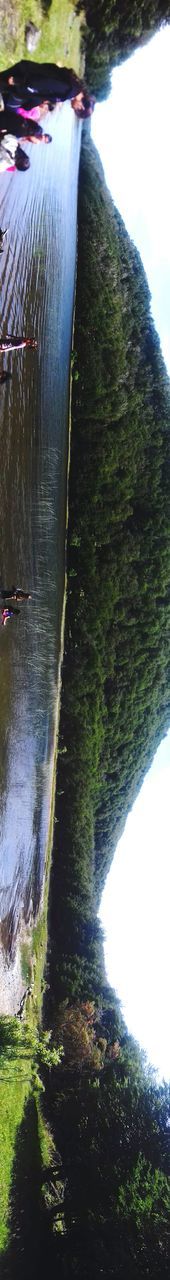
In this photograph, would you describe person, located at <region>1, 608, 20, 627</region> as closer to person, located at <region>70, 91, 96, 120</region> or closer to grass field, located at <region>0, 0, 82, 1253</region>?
grass field, located at <region>0, 0, 82, 1253</region>

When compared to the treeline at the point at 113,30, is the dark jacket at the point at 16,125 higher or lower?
lower

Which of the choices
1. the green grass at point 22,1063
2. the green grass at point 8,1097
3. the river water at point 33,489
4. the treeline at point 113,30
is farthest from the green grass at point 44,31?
the green grass at point 8,1097

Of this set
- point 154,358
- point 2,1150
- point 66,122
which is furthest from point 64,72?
point 2,1150

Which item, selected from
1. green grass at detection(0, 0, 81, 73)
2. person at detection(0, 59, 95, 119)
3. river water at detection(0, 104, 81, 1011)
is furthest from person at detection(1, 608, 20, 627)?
green grass at detection(0, 0, 81, 73)

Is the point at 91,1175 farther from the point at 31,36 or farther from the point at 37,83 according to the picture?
the point at 31,36

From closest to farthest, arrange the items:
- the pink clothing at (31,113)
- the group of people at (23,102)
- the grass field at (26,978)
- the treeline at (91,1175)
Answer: the group of people at (23,102) → the grass field at (26,978) → the pink clothing at (31,113) → the treeline at (91,1175)

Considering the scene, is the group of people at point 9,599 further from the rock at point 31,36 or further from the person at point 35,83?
the rock at point 31,36
